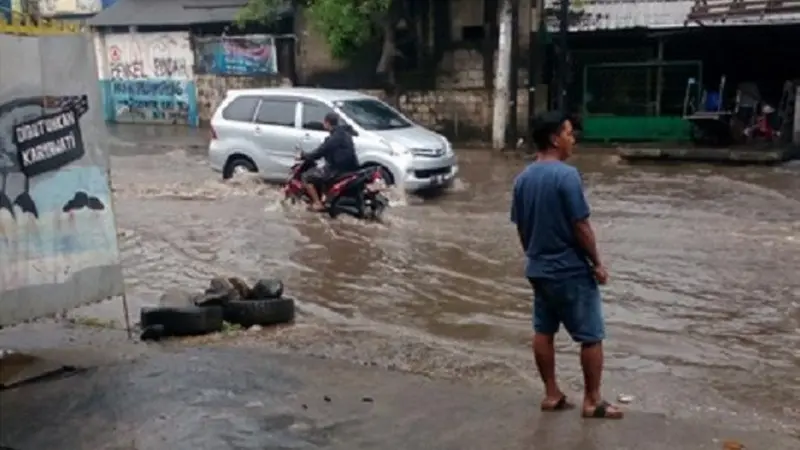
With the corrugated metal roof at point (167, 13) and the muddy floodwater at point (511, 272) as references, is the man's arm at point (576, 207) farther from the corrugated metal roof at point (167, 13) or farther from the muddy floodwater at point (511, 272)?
the corrugated metal roof at point (167, 13)

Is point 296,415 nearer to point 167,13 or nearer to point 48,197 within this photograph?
point 48,197

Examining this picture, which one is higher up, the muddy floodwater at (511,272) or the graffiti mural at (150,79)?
the graffiti mural at (150,79)

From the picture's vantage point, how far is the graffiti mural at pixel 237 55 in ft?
93.8

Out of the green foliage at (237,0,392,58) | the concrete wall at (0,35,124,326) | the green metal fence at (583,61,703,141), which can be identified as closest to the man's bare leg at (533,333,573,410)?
the concrete wall at (0,35,124,326)

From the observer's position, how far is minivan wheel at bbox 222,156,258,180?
54.0 feet

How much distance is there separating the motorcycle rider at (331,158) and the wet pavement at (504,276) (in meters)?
0.47

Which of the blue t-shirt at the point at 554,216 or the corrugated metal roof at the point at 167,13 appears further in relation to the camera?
the corrugated metal roof at the point at 167,13

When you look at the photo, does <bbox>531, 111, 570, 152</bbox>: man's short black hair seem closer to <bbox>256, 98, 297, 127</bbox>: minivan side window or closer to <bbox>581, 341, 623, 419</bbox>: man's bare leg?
<bbox>581, 341, 623, 419</bbox>: man's bare leg

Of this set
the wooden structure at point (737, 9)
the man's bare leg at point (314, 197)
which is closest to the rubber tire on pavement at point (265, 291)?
the man's bare leg at point (314, 197)

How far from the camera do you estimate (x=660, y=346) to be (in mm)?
7699

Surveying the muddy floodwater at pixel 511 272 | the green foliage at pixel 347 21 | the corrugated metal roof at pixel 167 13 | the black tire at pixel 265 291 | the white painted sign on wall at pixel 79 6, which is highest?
the white painted sign on wall at pixel 79 6

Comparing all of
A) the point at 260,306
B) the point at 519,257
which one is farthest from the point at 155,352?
the point at 519,257

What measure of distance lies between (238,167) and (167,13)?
54.8 feet

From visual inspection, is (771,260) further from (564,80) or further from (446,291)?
(564,80)
